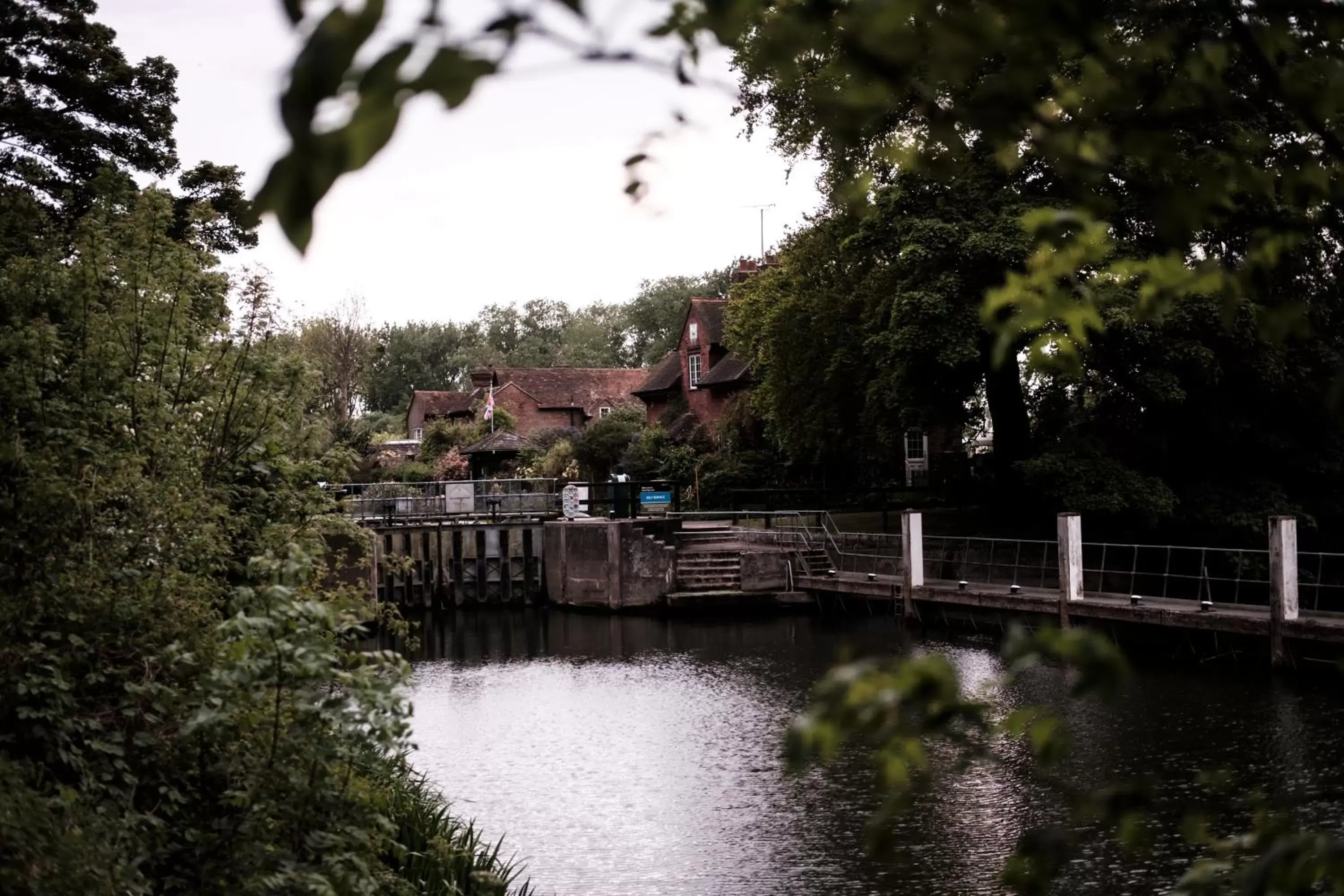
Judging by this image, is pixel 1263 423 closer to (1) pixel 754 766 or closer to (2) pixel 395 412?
(1) pixel 754 766

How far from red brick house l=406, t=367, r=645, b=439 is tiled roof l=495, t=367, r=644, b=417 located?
3 centimetres

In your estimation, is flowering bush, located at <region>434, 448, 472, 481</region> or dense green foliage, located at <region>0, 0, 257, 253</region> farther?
flowering bush, located at <region>434, 448, 472, 481</region>

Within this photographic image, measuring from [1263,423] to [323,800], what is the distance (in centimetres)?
2760

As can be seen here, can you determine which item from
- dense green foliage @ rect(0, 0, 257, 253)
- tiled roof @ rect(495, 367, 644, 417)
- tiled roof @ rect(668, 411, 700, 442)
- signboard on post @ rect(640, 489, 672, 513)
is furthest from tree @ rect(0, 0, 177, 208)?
tiled roof @ rect(495, 367, 644, 417)

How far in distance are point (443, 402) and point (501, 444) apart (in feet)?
77.1

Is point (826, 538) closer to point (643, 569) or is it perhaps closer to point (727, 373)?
point (643, 569)

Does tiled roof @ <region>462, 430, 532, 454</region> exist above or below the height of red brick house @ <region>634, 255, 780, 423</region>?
below

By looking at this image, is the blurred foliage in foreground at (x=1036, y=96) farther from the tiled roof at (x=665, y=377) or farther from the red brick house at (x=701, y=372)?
the tiled roof at (x=665, y=377)

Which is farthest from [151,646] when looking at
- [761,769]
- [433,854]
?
[761,769]

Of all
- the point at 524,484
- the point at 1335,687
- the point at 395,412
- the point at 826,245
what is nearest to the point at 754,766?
the point at 1335,687

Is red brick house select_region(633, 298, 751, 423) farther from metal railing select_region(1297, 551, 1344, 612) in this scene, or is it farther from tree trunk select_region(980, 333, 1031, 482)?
metal railing select_region(1297, 551, 1344, 612)

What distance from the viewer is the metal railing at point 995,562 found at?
2886 cm

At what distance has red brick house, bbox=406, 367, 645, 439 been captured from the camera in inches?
2950

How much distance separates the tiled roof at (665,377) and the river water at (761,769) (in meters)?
33.6
